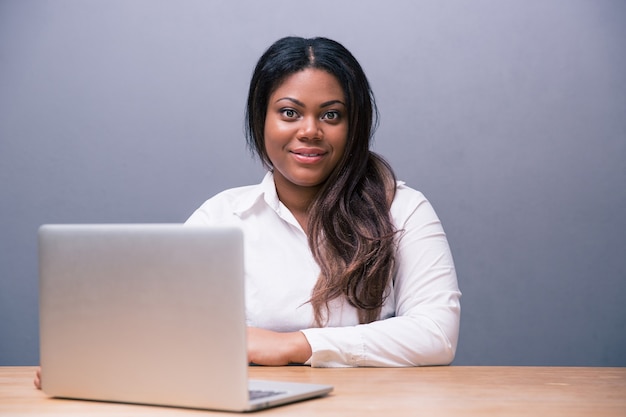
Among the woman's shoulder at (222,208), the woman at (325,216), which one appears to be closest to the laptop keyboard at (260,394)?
the woman at (325,216)

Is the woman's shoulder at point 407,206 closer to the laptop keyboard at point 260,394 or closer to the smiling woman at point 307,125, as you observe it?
the smiling woman at point 307,125

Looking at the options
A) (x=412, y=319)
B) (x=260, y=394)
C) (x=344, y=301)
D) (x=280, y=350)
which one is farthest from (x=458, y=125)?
(x=260, y=394)

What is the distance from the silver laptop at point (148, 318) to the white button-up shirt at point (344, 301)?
45cm

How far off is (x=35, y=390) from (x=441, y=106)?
221 centimetres

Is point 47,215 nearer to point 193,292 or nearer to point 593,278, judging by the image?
point 593,278

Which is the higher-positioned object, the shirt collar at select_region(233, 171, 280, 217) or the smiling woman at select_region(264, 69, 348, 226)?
the smiling woman at select_region(264, 69, 348, 226)

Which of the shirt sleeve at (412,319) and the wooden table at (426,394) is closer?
the wooden table at (426,394)

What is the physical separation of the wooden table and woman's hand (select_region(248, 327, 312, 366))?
0.12 ft

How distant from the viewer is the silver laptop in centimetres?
109

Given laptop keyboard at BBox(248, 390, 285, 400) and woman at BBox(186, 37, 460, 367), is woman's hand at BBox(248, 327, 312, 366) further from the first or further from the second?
laptop keyboard at BBox(248, 390, 285, 400)

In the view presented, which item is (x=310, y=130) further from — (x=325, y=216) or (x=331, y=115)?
(x=325, y=216)

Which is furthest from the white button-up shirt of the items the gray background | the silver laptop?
the gray background

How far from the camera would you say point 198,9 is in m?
3.34

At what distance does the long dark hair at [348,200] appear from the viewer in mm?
2002
